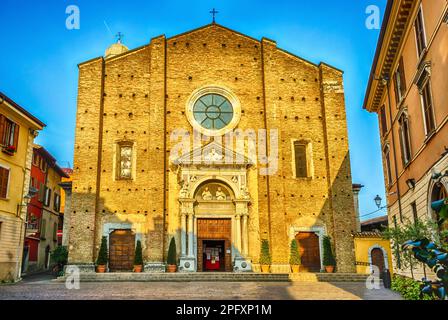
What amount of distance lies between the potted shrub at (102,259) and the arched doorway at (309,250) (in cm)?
963

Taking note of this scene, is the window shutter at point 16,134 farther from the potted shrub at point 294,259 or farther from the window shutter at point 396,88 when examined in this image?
the window shutter at point 396,88

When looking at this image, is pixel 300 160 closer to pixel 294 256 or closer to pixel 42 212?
pixel 294 256

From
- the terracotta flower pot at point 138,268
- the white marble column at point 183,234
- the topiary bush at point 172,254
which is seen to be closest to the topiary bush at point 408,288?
the white marble column at point 183,234

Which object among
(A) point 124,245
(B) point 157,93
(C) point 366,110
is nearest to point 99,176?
(A) point 124,245

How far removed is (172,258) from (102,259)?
3.40 m

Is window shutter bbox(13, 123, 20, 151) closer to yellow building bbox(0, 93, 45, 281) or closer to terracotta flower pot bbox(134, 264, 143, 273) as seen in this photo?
yellow building bbox(0, 93, 45, 281)

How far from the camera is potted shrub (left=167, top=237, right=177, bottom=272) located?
854 inches

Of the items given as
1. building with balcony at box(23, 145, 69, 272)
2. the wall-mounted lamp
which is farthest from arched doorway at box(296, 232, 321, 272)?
building with balcony at box(23, 145, 69, 272)

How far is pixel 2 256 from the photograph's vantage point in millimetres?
20234

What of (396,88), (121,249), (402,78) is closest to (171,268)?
(121,249)

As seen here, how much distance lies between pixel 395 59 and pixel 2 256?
726 inches

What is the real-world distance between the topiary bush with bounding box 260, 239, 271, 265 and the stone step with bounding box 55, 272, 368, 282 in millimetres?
1870

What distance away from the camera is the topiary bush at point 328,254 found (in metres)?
22.7
